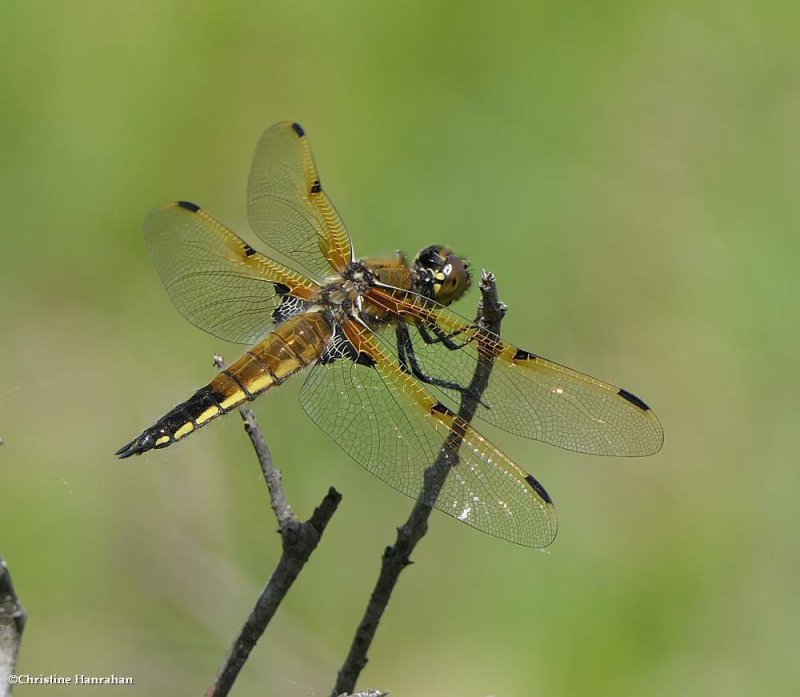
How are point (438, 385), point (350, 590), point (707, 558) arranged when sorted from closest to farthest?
point (438, 385) → point (350, 590) → point (707, 558)

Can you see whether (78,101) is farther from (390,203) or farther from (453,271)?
(453,271)

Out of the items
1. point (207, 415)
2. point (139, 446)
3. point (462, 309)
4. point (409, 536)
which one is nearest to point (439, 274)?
point (207, 415)

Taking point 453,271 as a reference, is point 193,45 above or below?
above

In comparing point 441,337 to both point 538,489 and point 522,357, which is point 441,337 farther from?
point 538,489

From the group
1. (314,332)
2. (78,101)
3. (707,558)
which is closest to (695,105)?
(707,558)

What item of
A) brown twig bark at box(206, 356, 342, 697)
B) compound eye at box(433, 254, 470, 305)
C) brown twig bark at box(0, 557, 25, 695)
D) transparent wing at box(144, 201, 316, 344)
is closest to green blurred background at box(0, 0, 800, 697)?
transparent wing at box(144, 201, 316, 344)

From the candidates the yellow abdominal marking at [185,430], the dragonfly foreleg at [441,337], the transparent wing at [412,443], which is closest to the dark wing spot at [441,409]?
the transparent wing at [412,443]

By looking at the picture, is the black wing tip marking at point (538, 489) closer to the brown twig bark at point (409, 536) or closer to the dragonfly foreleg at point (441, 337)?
the brown twig bark at point (409, 536)
